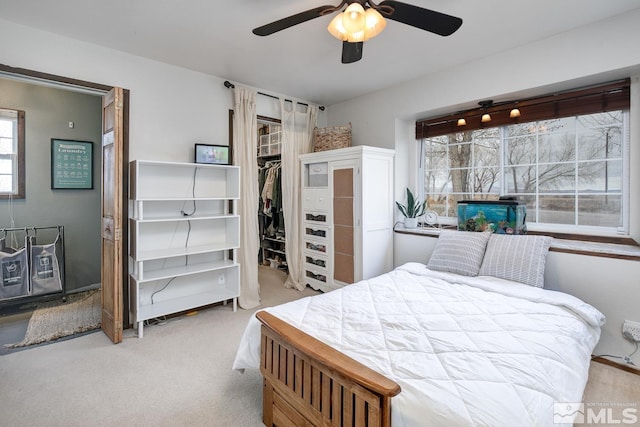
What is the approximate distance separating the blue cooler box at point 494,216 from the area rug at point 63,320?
3.81m

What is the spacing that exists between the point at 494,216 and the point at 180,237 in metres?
3.19

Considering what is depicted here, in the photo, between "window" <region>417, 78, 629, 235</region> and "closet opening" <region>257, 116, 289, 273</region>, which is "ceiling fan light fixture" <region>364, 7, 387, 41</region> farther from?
"closet opening" <region>257, 116, 289, 273</region>

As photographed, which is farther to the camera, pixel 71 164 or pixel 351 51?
pixel 71 164

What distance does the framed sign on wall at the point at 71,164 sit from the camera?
12.1ft

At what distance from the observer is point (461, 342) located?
4.82 ft

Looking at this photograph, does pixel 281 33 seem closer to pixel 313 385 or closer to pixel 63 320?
pixel 313 385

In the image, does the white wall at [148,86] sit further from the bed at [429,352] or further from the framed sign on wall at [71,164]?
the bed at [429,352]

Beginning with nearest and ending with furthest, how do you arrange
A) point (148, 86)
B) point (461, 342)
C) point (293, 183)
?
point (461, 342), point (148, 86), point (293, 183)

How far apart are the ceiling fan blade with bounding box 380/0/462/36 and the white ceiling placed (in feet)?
1.46

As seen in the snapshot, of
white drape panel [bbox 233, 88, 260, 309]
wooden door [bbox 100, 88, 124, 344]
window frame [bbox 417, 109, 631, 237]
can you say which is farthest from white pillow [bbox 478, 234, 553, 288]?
wooden door [bbox 100, 88, 124, 344]

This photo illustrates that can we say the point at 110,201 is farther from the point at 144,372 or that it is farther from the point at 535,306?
the point at 535,306

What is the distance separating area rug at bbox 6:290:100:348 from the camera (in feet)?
8.77

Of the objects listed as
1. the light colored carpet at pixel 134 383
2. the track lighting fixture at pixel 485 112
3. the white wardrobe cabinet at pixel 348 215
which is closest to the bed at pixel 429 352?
the light colored carpet at pixel 134 383

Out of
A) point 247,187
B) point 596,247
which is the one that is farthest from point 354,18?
point 596,247
